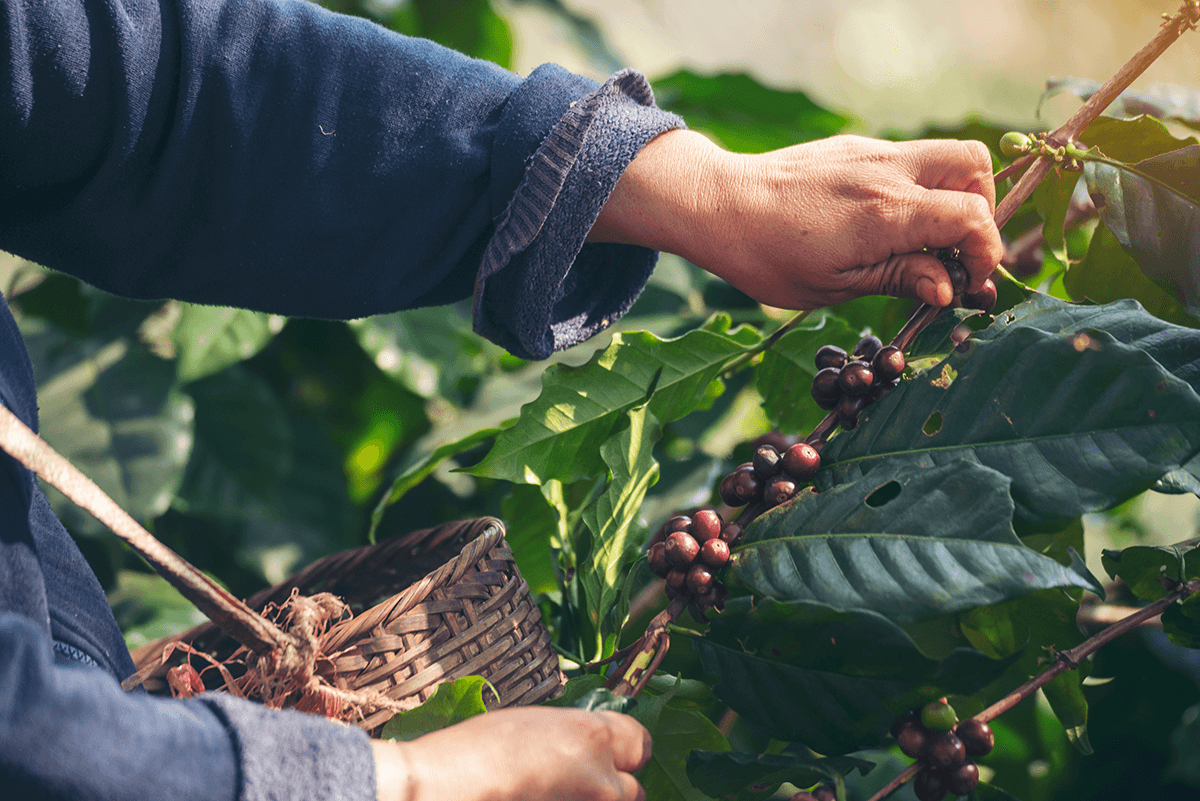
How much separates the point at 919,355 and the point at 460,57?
0.37 metres

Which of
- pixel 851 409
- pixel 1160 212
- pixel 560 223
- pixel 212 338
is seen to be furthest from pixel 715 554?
pixel 212 338

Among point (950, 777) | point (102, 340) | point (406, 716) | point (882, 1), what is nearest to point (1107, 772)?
point (950, 777)

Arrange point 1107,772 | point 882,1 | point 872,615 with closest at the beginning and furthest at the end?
point 872,615 < point 1107,772 < point 882,1

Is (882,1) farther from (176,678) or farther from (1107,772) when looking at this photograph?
(176,678)

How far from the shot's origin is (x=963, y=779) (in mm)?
Result: 429

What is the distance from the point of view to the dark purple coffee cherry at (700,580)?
1.47ft

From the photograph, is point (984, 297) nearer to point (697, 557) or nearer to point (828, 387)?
point (828, 387)

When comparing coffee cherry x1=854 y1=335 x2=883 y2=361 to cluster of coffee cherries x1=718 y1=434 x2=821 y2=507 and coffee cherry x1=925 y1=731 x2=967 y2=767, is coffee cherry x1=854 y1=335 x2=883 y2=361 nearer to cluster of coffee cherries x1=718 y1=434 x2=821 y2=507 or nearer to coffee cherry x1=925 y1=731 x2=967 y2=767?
cluster of coffee cherries x1=718 y1=434 x2=821 y2=507

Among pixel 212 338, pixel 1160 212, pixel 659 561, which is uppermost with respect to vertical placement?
pixel 1160 212

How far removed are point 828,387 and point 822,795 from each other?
0.23m

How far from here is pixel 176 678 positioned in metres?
0.45

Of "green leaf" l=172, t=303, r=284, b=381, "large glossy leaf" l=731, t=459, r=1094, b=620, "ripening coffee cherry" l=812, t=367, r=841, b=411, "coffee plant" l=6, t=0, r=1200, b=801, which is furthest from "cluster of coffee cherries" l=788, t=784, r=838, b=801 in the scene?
"green leaf" l=172, t=303, r=284, b=381

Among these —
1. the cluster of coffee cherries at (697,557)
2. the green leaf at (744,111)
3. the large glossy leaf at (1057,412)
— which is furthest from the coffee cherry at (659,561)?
the green leaf at (744,111)

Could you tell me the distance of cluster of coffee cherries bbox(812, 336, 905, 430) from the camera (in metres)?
0.48
